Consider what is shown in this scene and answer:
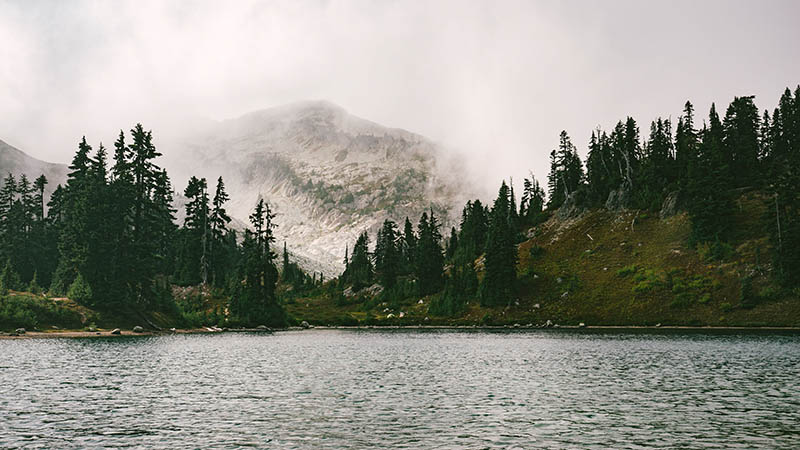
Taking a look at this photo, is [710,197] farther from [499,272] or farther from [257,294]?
[257,294]

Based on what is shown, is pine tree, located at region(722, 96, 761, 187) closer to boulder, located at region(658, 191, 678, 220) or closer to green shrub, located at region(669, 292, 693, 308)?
boulder, located at region(658, 191, 678, 220)

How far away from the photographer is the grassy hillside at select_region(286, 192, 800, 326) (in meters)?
107

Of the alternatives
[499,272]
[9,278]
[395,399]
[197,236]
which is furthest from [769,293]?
[9,278]

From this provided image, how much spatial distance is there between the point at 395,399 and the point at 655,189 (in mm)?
143045

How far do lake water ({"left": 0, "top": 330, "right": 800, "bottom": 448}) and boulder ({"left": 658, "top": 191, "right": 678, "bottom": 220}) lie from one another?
294 ft

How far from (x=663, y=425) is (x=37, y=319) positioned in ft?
267

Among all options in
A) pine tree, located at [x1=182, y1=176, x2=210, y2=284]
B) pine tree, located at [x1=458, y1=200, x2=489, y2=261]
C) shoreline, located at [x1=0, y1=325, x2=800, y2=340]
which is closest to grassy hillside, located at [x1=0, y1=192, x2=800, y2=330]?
shoreline, located at [x1=0, y1=325, x2=800, y2=340]

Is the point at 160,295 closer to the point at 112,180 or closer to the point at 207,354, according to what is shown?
the point at 112,180

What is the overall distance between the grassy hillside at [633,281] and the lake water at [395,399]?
5323 centimetres

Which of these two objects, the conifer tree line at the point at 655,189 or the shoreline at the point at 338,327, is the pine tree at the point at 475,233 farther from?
the shoreline at the point at 338,327

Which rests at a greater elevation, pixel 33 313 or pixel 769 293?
pixel 769 293

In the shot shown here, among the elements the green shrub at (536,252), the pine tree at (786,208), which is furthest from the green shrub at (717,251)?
the green shrub at (536,252)

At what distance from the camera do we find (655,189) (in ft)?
508

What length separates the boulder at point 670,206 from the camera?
142 metres
